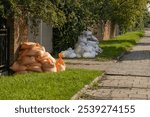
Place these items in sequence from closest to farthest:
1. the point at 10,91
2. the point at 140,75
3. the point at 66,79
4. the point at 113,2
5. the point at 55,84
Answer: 1. the point at 10,91
2. the point at 55,84
3. the point at 66,79
4. the point at 140,75
5. the point at 113,2

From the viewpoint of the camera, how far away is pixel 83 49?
22219 millimetres

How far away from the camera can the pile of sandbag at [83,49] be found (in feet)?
71.4

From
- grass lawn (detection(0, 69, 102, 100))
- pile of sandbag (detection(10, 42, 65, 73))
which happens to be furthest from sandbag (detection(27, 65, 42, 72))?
grass lawn (detection(0, 69, 102, 100))

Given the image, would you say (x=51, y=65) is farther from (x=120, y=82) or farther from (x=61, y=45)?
(x=61, y=45)

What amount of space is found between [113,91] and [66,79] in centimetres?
155

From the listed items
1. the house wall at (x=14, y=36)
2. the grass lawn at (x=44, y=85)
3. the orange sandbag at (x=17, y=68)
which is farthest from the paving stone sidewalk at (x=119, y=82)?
the house wall at (x=14, y=36)

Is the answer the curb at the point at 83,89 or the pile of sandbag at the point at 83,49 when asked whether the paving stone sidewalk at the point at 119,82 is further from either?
the pile of sandbag at the point at 83,49

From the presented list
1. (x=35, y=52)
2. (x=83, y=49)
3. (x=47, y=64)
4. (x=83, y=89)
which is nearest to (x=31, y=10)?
(x=35, y=52)

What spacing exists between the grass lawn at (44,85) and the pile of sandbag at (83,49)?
7296mm

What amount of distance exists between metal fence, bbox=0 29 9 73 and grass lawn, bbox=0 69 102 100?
1.36 m

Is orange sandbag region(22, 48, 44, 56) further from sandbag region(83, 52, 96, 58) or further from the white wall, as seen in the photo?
sandbag region(83, 52, 96, 58)

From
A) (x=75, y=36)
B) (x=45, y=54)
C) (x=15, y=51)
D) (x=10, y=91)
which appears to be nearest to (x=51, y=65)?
(x=45, y=54)

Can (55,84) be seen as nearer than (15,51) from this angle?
Yes

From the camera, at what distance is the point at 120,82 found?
535 inches
